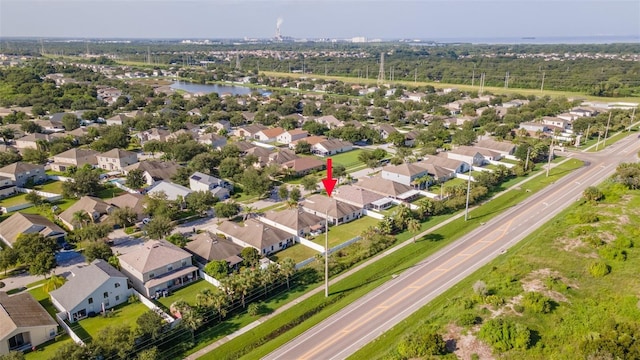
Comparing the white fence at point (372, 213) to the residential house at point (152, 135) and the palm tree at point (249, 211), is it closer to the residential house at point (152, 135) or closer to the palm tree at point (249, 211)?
the palm tree at point (249, 211)

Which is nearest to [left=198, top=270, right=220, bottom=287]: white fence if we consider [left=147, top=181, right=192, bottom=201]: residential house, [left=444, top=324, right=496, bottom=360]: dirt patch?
[left=147, top=181, right=192, bottom=201]: residential house

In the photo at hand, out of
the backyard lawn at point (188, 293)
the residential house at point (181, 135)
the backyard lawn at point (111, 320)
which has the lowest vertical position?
the backyard lawn at point (111, 320)

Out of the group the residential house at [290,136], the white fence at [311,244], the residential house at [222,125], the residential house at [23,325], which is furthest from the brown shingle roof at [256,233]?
the residential house at [222,125]

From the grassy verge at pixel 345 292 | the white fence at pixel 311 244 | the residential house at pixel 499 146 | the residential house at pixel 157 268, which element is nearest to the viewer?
the grassy verge at pixel 345 292

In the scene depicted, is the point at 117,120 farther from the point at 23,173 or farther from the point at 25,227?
the point at 25,227

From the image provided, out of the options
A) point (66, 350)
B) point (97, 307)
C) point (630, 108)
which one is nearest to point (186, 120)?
point (97, 307)
